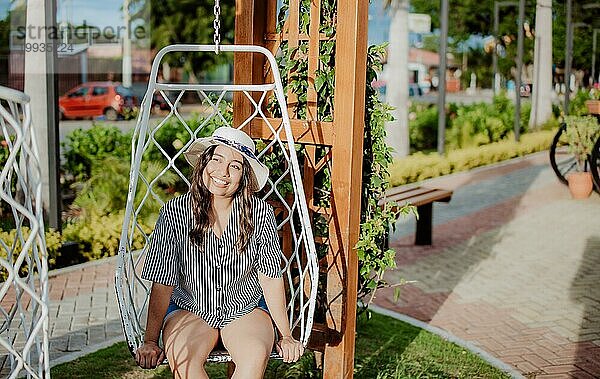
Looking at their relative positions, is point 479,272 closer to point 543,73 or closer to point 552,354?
point 552,354

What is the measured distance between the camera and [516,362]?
4.22 metres

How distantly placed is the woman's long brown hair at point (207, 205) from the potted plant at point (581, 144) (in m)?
6.64

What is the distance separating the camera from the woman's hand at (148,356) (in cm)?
265

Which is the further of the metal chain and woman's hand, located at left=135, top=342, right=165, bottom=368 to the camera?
the metal chain

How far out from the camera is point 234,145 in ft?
9.49

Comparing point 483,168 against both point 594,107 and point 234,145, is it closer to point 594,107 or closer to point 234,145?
point 594,107

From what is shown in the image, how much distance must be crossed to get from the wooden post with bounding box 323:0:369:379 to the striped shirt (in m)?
0.35

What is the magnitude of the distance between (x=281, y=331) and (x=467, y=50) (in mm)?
40011

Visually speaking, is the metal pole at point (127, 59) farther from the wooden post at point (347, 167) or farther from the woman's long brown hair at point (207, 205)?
the woman's long brown hair at point (207, 205)

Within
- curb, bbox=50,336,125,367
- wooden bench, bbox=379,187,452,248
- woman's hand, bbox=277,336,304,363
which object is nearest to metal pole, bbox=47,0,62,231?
curb, bbox=50,336,125,367

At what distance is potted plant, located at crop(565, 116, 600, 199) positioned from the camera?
8828 mm

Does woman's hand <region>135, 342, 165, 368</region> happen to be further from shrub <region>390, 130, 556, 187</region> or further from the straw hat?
shrub <region>390, 130, 556, 187</region>

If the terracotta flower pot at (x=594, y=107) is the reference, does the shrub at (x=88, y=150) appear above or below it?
below

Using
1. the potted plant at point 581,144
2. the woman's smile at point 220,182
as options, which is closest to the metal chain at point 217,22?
the woman's smile at point 220,182
